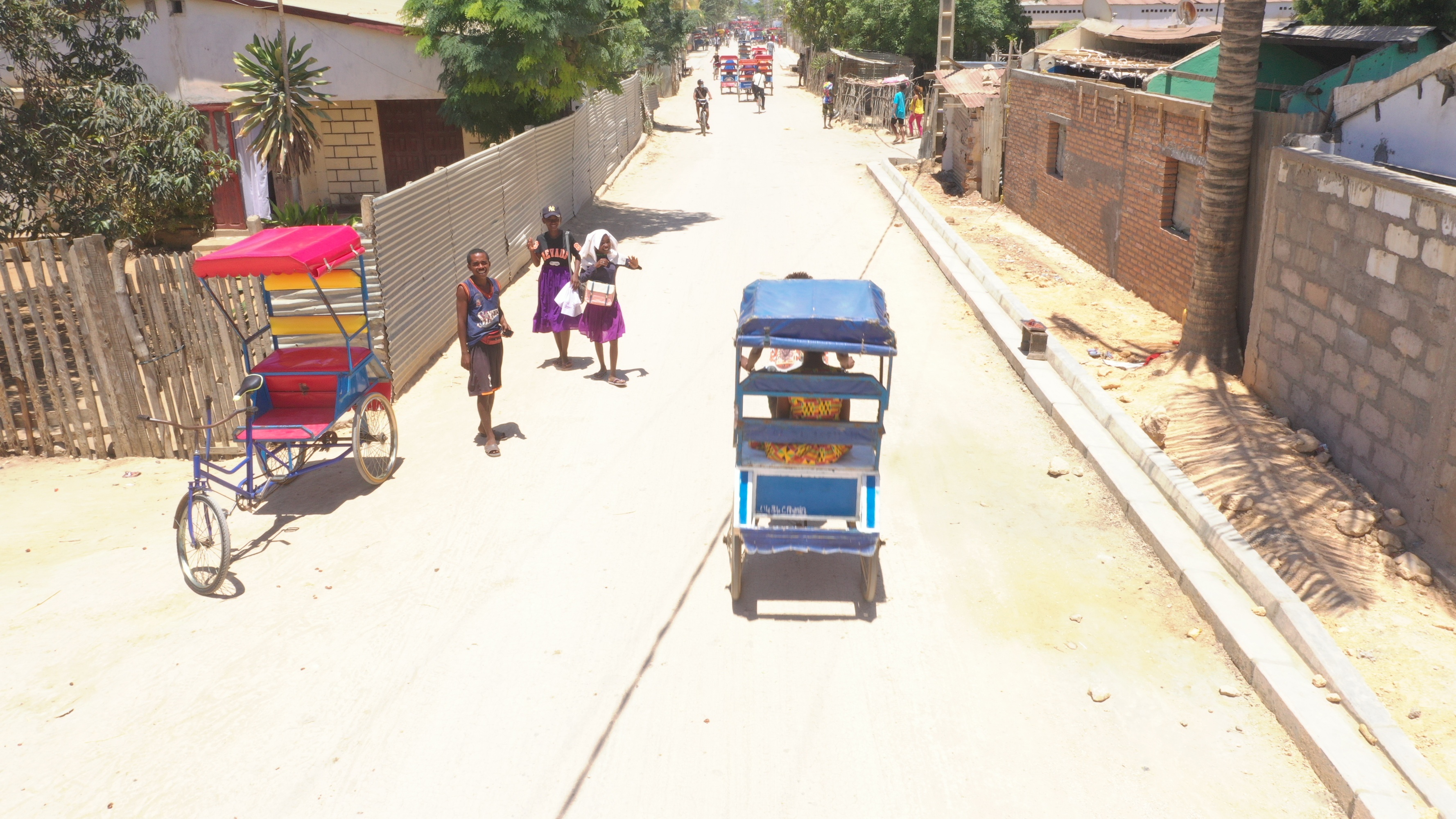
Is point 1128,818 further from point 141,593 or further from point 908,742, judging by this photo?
point 141,593

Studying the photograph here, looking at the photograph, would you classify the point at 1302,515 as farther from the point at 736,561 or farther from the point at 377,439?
the point at 377,439

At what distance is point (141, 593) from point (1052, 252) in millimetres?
14099

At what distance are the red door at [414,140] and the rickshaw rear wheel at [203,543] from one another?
18.3 meters

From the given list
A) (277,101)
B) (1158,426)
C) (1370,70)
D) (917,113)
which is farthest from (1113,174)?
(917,113)

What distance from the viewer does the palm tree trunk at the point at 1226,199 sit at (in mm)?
9867

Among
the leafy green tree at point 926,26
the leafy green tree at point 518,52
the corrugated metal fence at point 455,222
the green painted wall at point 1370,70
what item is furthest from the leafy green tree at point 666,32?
the green painted wall at point 1370,70

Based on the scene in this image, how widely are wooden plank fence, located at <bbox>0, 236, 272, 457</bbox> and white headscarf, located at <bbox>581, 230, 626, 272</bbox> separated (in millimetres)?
3008

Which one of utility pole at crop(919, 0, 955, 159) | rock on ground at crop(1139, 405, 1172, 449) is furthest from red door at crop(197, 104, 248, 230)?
rock on ground at crop(1139, 405, 1172, 449)

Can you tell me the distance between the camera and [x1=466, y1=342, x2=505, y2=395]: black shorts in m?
Result: 8.91

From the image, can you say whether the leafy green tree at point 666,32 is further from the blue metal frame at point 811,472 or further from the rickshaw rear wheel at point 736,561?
the rickshaw rear wheel at point 736,561

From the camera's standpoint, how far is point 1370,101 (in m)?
9.09

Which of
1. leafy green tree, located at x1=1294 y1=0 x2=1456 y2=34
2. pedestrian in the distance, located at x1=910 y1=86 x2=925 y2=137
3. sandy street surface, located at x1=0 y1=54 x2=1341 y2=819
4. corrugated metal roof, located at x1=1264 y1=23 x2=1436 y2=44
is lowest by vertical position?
sandy street surface, located at x1=0 y1=54 x2=1341 y2=819

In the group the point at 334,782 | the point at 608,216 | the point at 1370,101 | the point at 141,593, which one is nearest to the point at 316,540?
the point at 141,593

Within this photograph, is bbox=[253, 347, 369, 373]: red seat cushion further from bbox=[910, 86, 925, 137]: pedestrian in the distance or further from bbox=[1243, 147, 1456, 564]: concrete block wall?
bbox=[910, 86, 925, 137]: pedestrian in the distance
